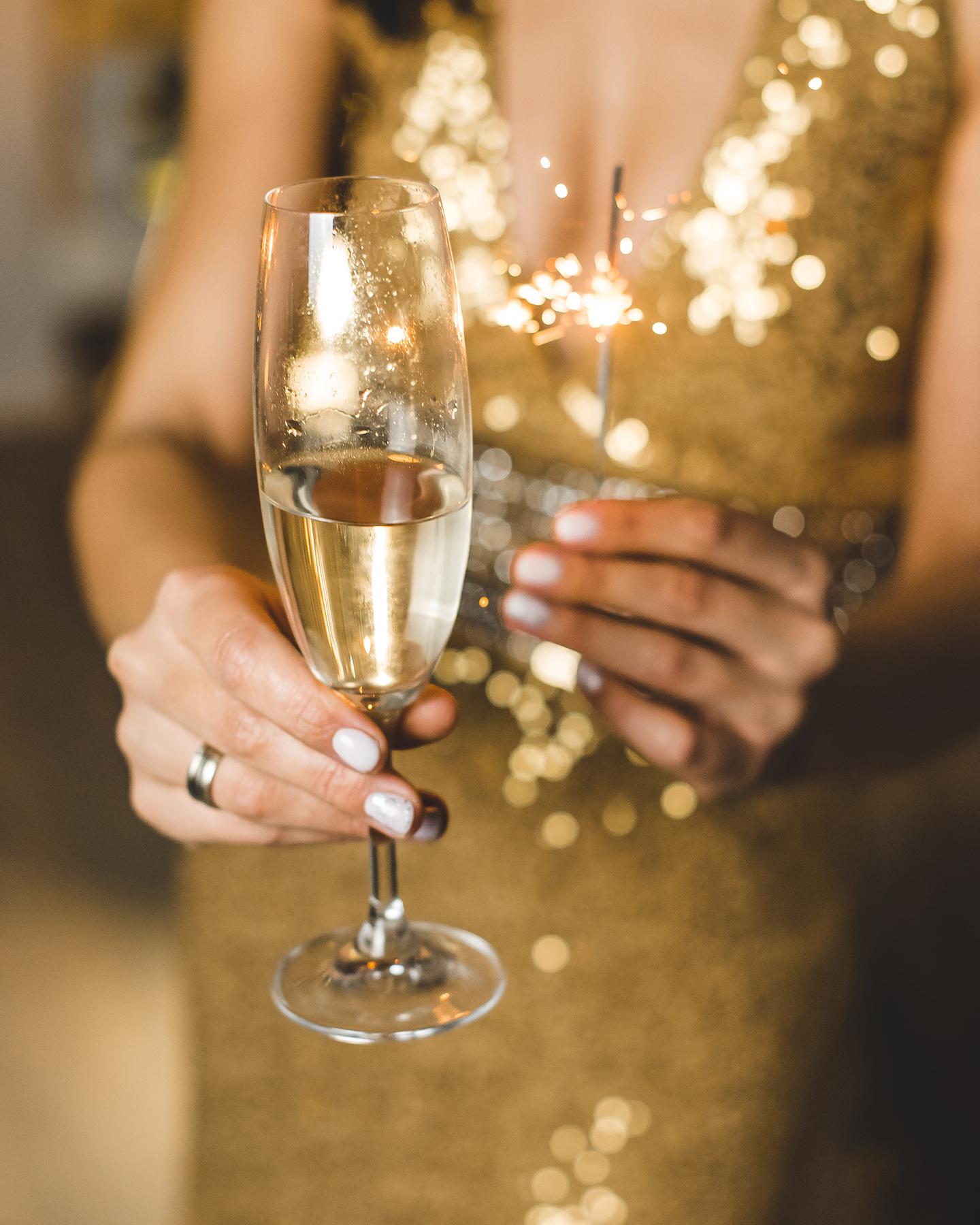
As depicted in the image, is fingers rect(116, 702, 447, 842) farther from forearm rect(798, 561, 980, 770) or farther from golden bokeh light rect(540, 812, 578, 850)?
golden bokeh light rect(540, 812, 578, 850)

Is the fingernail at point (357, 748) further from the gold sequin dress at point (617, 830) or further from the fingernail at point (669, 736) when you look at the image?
the gold sequin dress at point (617, 830)

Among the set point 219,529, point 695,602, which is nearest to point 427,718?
point 695,602

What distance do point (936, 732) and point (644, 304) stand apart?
0.50m

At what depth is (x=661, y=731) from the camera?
0.71m

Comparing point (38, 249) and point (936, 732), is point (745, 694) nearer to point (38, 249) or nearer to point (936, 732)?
point (936, 732)

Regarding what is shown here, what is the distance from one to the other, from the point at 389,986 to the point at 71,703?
336 centimetres

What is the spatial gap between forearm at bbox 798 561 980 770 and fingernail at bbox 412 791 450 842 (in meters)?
0.30

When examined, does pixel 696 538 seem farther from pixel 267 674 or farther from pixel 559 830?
pixel 559 830

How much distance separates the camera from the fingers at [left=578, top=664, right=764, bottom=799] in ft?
2.32

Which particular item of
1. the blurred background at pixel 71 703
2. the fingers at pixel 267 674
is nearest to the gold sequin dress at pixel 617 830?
the fingers at pixel 267 674

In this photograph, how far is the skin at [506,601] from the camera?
657mm

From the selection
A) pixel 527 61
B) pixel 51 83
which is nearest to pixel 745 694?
pixel 527 61

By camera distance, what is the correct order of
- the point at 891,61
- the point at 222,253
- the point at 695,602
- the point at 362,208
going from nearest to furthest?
the point at 362,208, the point at 695,602, the point at 891,61, the point at 222,253

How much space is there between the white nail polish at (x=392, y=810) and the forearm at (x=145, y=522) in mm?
320
